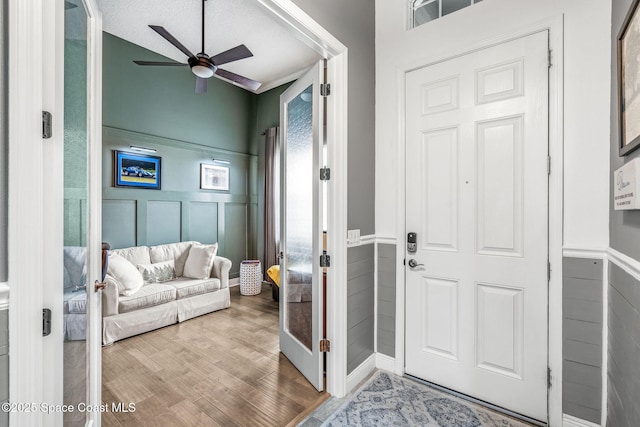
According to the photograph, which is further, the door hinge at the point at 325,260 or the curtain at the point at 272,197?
the curtain at the point at 272,197

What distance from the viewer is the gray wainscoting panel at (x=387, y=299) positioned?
2.35 m

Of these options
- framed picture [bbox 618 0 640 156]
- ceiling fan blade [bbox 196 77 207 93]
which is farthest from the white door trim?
ceiling fan blade [bbox 196 77 207 93]

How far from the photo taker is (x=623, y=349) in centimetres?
130

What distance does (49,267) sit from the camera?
3.01ft

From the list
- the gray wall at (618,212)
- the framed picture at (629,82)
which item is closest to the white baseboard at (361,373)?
the gray wall at (618,212)

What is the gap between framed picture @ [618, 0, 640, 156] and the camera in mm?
1144

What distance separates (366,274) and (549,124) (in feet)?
5.00

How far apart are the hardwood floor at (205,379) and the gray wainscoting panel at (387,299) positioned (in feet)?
2.07

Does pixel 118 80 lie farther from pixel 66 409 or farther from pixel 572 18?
pixel 572 18

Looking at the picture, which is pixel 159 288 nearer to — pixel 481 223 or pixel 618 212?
pixel 481 223

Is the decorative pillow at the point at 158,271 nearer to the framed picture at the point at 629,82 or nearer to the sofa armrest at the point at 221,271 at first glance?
the sofa armrest at the point at 221,271

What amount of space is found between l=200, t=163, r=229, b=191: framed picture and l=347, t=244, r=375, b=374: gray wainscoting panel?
3.41 meters

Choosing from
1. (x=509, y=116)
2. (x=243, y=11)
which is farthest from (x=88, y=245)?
(x=243, y=11)

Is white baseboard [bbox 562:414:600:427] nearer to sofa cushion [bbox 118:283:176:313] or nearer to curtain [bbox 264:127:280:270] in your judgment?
sofa cushion [bbox 118:283:176:313]
